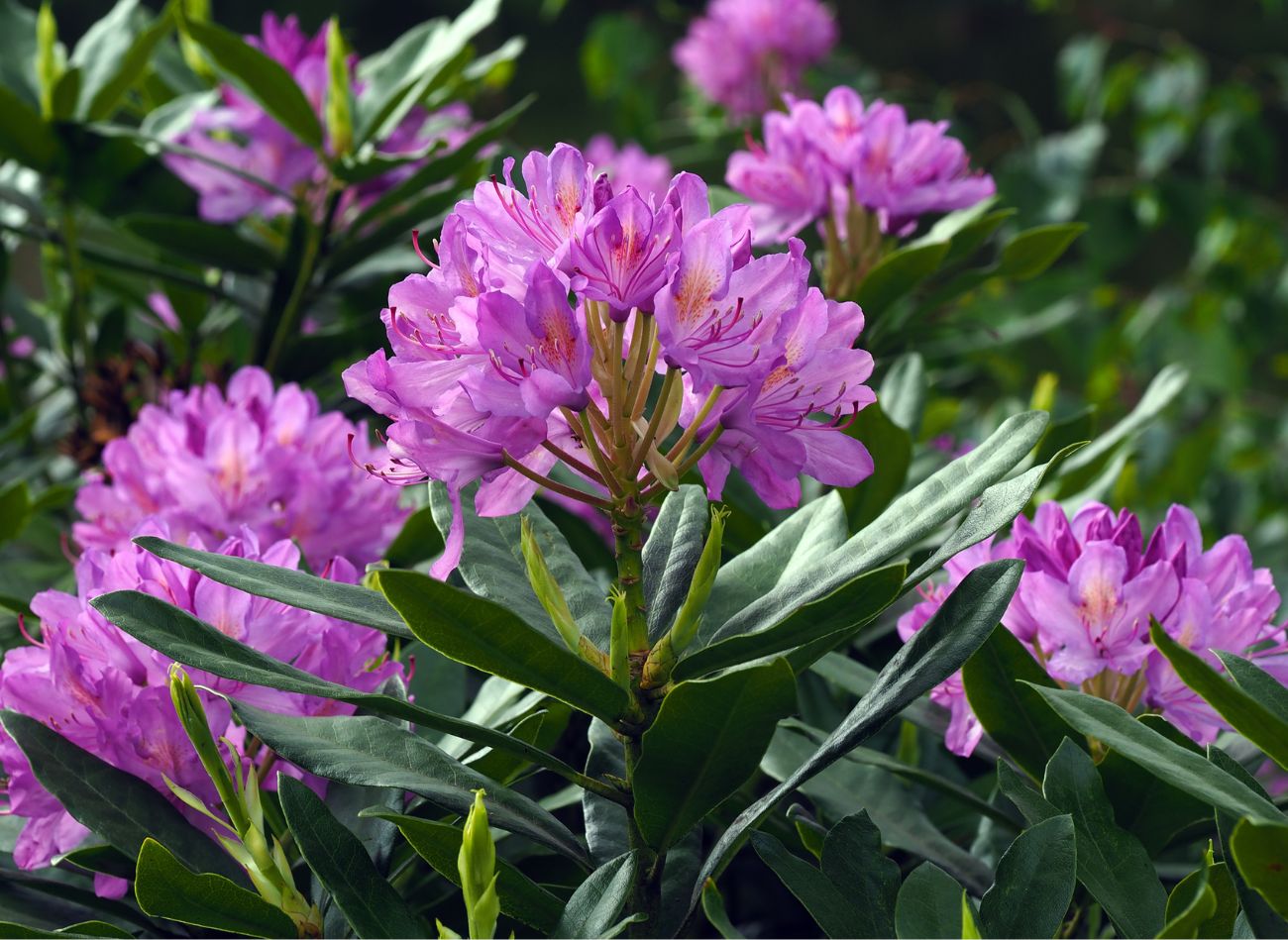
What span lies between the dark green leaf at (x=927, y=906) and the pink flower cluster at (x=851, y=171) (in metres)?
0.54

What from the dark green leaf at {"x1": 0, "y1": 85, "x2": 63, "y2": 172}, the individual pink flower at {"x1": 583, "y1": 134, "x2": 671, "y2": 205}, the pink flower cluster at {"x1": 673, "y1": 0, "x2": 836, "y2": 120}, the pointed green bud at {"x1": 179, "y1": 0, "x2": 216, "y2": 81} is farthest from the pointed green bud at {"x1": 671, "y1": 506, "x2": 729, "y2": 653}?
the pink flower cluster at {"x1": 673, "y1": 0, "x2": 836, "y2": 120}

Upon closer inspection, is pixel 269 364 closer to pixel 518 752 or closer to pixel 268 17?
pixel 268 17

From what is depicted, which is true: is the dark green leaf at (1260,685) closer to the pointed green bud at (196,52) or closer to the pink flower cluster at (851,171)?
the pink flower cluster at (851,171)

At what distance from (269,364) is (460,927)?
0.57 metres

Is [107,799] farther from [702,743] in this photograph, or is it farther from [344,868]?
[702,743]

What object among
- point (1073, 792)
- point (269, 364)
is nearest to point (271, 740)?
point (1073, 792)

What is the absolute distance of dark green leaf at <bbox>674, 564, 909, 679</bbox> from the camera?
48 centimetres

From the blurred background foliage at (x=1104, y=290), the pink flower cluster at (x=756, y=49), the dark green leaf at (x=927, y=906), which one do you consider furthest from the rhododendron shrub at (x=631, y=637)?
the pink flower cluster at (x=756, y=49)

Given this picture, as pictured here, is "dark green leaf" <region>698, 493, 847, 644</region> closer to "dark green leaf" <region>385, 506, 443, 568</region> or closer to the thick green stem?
"dark green leaf" <region>385, 506, 443, 568</region>

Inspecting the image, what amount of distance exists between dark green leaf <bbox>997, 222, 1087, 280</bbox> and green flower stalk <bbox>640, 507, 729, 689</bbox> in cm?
56

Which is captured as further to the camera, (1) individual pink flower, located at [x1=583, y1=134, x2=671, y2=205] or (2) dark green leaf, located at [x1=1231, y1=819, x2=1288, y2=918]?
(1) individual pink flower, located at [x1=583, y1=134, x2=671, y2=205]

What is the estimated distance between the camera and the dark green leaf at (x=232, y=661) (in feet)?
1.67

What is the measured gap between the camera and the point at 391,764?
54cm

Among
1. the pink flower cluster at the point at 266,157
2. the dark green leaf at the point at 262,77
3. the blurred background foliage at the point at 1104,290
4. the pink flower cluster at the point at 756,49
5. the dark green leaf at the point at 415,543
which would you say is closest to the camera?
the dark green leaf at the point at 415,543
